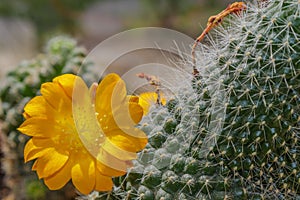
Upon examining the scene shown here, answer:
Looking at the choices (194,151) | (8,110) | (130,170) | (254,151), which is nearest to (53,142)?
(130,170)

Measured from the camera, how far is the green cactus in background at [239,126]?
3.18ft

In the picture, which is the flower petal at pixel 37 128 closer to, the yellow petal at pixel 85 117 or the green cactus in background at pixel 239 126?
the yellow petal at pixel 85 117

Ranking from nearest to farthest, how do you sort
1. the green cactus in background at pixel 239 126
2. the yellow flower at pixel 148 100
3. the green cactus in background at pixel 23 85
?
the green cactus in background at pixel 239 126, the yellow flower at pixel 148 100, the green cactus in background at pixel 23 85

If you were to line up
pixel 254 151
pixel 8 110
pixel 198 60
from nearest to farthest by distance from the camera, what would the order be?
1. pixel 254 151
2. pixel 198 60
3. pixel 8 110

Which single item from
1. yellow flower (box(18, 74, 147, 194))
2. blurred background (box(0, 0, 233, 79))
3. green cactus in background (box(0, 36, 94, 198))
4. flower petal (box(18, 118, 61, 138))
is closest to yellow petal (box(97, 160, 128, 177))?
yellow flower (box(18, 74, 147, 194))

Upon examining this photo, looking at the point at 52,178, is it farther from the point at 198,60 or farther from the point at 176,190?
the point at 198,60

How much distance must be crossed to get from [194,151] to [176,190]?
74 mm

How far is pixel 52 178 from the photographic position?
3.34ft

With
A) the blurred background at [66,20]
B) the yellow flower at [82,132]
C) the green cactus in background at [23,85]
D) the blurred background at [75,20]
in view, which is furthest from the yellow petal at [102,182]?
the blurred background at [66,20]

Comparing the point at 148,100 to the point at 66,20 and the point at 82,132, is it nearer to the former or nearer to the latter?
the point at 82,132

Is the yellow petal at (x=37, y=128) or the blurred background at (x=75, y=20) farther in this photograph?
the blurred background at (x=75, y=20)

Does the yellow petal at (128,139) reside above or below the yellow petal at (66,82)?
below

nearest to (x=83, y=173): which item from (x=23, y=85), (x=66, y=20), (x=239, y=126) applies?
(x=239, y=126)

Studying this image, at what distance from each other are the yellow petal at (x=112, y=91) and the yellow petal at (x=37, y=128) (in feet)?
0.34
